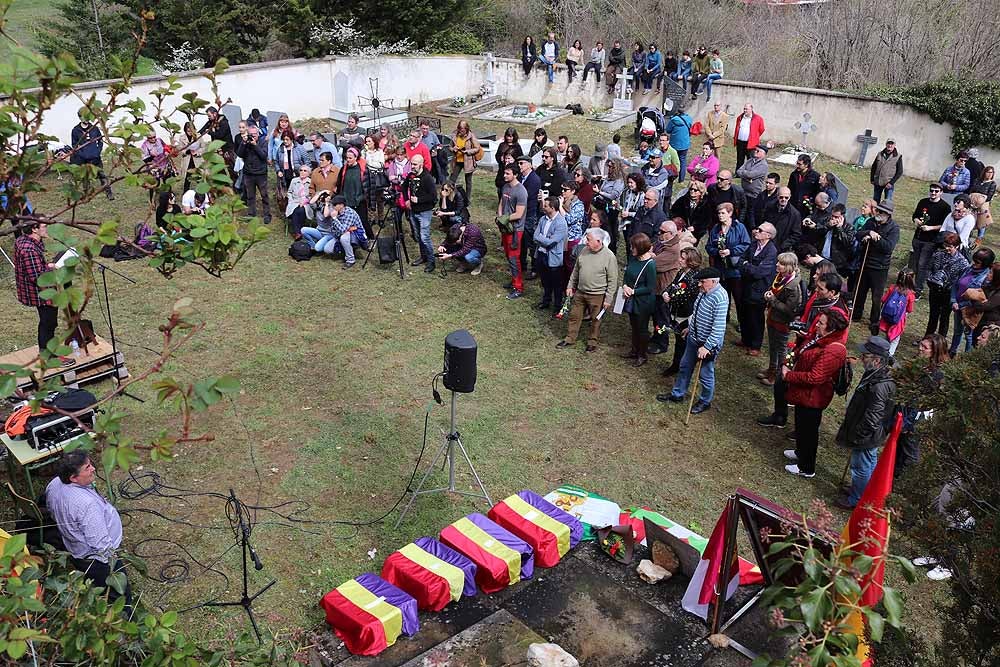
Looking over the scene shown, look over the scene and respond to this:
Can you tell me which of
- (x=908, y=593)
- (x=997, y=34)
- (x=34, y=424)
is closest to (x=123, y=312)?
(x=34, y=424)

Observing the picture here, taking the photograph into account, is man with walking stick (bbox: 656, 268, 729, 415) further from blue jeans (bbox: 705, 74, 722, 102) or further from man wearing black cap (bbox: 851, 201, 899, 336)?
blue jeans (bbox: 705, 74, 722, 102)

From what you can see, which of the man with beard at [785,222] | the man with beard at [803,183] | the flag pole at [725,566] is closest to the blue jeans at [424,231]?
the man with beard at [785,222]

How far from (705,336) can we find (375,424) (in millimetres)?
3574

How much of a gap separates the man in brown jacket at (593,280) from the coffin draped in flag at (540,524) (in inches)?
136

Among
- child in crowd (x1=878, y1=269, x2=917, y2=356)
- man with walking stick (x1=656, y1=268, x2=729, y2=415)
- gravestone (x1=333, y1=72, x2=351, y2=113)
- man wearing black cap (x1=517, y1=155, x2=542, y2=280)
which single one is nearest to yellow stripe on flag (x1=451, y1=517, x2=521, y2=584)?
man with walking stick (x1=656, y1=268, x2=729, y2=415)

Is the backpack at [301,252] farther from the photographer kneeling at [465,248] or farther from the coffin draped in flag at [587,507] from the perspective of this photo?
the coffin draped in flag at [587,507]

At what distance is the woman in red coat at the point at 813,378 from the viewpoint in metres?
7.71

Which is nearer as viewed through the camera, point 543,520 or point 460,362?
point 460,362

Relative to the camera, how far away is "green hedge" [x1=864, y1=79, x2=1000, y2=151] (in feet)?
60.7

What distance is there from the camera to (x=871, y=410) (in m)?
7.21

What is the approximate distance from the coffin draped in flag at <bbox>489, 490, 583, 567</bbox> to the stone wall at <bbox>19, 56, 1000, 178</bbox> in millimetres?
14334

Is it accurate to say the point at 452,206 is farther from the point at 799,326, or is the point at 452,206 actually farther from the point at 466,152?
the point at 799,326

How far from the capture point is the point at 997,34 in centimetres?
2148

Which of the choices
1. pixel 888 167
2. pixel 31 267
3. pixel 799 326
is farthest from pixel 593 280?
pixel 888 167
